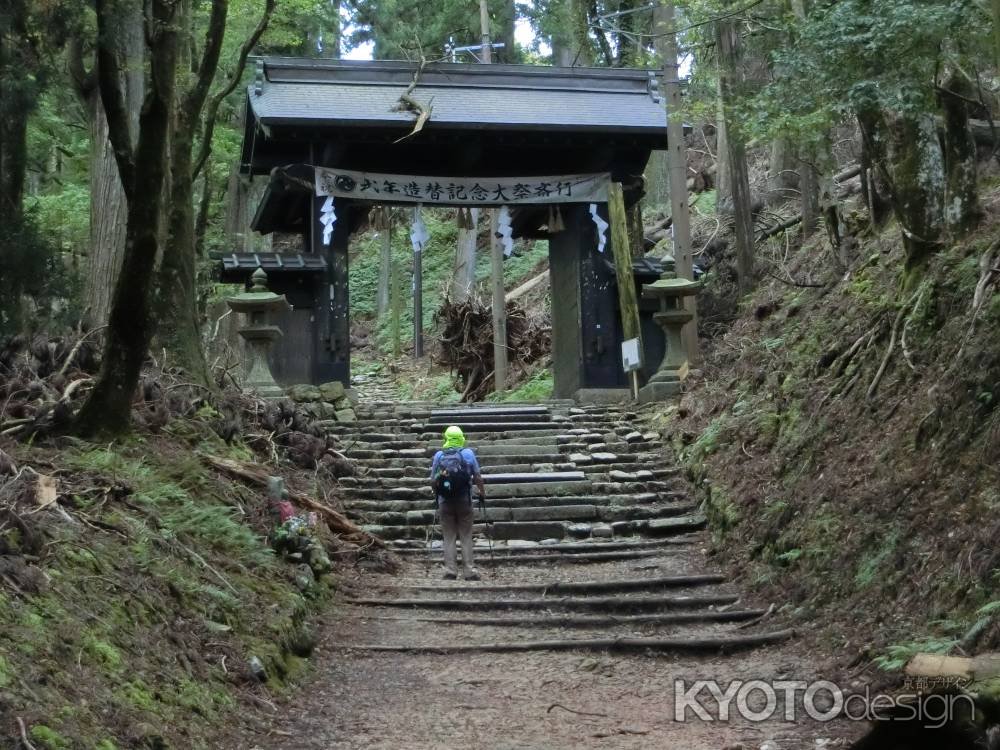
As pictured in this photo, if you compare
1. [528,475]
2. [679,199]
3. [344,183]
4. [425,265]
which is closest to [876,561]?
[528,475]

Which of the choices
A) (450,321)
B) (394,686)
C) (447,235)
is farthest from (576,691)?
(447,235)

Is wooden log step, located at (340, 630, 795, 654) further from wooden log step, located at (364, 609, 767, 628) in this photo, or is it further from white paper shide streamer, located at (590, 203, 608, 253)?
white paper shide streamer, located at (590, 203, 608, 253)

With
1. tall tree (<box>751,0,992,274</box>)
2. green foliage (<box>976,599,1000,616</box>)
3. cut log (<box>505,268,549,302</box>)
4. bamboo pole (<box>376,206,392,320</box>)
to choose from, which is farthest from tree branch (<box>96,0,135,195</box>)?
bamboo pole (<box>376,206,392,320</box>)

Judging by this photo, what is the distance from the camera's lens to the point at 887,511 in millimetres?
7762

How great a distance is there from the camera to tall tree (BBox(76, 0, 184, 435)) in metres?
→ 7.82

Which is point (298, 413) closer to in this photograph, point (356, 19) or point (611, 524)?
point (611, 524)

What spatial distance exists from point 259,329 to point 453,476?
6.09m

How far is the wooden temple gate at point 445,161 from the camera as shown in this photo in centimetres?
1683

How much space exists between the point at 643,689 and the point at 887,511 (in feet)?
7.39

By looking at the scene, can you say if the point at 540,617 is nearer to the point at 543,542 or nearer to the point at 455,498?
the point at 455,498

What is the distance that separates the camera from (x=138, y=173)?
785 centimetres

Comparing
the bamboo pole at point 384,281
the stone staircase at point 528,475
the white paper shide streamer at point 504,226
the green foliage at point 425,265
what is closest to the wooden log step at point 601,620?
the stone staircase at point 528,475

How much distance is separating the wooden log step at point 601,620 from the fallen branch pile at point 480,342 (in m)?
15.3

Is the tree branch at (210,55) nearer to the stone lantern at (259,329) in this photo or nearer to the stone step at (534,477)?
the stone lantern at (259,329)
